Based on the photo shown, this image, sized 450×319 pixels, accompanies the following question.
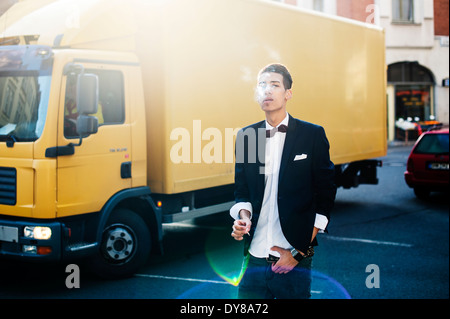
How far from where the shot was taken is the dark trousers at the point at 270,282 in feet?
3.52

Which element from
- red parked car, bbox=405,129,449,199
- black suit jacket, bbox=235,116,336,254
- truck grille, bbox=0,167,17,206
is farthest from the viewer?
red parked car, bbox=405,129,449,199

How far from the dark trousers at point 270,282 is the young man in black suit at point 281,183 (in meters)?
0.10

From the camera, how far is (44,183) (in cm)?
484

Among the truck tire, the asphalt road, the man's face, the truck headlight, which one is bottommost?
the asphalt road

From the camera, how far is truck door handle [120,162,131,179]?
584cm

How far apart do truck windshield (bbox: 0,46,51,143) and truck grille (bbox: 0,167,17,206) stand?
0.30 metres

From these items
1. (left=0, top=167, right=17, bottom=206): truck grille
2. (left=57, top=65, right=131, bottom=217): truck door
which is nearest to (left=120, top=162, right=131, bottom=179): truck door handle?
(left=57, top=65, right=131, bottom=217): truck door

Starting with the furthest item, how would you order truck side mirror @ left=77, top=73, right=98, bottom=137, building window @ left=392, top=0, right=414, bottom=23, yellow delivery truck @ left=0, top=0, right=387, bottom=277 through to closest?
truck side mirror @ left=77, top=73, right=98, bottom=137 → building window @ left=392, top=0, right=414, bottom=23 → yellow delivery truck @ left=0, top=0, right=387, bottom=277

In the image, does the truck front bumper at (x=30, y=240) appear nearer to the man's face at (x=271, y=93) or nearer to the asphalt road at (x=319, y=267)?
the asphalt road at (x=319, y=267)

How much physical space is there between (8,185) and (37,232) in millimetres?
687

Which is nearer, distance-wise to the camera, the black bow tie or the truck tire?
the black bow tie


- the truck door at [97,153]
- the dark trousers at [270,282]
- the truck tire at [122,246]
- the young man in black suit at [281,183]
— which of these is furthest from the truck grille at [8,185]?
the young man in black suit at [281,183]

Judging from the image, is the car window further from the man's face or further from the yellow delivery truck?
the man's face
